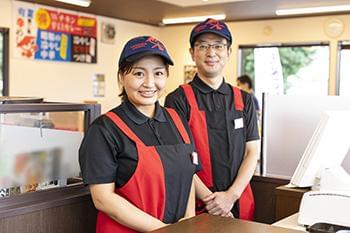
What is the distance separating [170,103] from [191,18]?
5.39 metres

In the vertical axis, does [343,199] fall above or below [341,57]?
below

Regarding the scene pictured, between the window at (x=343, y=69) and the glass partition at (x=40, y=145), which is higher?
the window at (x=343, y=69)

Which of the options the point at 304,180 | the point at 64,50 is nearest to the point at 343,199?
the point at 304,180

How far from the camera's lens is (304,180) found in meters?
1.84

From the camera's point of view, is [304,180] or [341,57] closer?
[304,180]

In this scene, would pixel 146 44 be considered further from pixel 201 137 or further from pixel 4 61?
pixel 4 61

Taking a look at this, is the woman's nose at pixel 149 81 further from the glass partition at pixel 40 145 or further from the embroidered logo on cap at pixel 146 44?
the glass partition at pixel 40 145

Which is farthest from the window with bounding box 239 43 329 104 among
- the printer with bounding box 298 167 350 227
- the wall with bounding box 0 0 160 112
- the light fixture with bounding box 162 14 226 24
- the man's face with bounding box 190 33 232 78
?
the printer with bounding box 298 167 350 227

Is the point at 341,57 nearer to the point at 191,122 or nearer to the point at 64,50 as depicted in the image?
the point at 64,50

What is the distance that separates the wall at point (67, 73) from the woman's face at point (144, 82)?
4.95 metres

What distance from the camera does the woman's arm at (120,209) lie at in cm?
152

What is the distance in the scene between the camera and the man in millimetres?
1993

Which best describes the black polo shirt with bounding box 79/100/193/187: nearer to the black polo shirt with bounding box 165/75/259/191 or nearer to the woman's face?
the woman's face

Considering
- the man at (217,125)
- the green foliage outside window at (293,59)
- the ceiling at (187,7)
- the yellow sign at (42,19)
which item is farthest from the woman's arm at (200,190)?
the green foliage outside window at (293,59)
